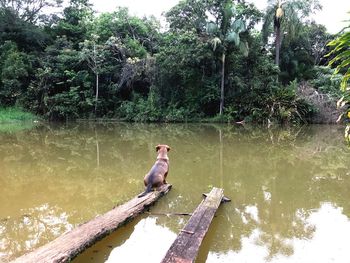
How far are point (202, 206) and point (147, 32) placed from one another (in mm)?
22070

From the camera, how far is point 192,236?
3605mm

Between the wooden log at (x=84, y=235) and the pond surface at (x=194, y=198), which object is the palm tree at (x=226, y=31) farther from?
the wooden log at (x=84, y=235)

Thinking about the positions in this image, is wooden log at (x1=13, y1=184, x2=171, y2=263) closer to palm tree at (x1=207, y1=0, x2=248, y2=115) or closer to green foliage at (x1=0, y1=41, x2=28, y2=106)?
palm tree at (x1=207, y1=0, x2=248, y2=115)

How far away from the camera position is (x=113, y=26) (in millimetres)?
24922

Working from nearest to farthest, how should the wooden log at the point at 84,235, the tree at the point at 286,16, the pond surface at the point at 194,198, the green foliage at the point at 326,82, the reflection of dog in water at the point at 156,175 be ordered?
1. the wooden log at the point at 84,235
2. the pond surface at the point at 194,198
3. the reflection of dog in water at the point at 156,175
4. the green foliage at the point at 326,82
5. the tree at the point at 286,16

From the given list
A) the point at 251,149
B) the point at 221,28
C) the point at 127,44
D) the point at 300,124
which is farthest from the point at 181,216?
the point at 127,44

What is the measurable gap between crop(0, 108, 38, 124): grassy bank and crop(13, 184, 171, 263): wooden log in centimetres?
1932

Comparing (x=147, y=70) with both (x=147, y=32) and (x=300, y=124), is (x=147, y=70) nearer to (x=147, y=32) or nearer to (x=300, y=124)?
(x=147, y=32)

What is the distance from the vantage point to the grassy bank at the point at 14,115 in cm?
2190

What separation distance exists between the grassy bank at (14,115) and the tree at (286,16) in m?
15.8

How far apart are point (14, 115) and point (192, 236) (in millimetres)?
21795

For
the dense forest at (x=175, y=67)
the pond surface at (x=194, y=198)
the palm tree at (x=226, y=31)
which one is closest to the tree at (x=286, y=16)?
the dense forest at (x=175, y=67)

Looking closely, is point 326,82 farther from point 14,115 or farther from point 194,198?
point 14,115

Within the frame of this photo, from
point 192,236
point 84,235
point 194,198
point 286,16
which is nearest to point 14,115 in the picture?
point 286,16
